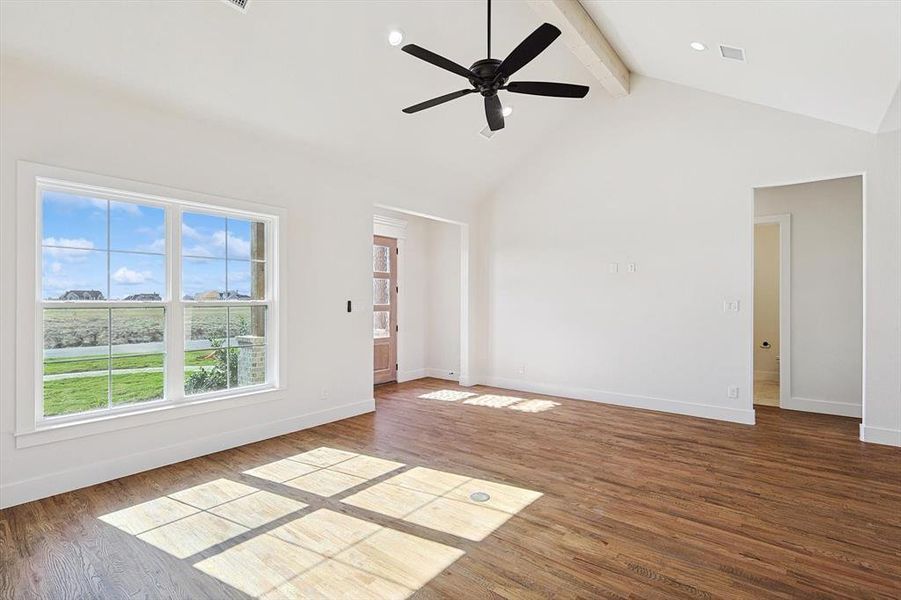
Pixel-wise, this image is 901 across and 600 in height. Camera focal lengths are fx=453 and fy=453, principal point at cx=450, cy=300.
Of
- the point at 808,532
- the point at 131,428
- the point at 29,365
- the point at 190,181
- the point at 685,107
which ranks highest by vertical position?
the point at 685,107

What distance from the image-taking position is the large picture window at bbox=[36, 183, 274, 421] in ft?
11.0

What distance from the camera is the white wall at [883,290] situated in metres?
4.28

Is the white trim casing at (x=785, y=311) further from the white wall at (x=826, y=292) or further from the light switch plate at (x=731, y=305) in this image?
the light switch plate at (x=731, y=305)

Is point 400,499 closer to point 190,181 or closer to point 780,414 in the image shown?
point 190,181

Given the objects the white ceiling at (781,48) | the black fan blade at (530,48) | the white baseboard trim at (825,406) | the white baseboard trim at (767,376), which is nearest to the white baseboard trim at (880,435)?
the white baseboard trim at (825,406)

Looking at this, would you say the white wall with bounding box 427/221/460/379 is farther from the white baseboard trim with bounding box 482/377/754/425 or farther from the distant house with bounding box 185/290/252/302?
the distant house with bounding box 185/290/252/302

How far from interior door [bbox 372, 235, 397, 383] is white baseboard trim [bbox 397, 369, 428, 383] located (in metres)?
0.08

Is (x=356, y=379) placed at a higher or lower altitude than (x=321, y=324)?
lower

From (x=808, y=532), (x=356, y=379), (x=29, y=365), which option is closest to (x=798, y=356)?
(x=808, y=532)

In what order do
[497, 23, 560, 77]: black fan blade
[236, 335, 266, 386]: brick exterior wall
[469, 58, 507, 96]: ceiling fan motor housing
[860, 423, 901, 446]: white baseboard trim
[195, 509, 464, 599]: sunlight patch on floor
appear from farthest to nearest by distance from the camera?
[236, 335, 266, 386]: brick exterior wall, [860, 423, 901, 446]: white baseboard trim, [469, 58, 507, 96]: ceiling fan motor housing, [497, 23, 560, 77]: black fan blade, [195, 509, 464, 599]: sunlight patch on floor

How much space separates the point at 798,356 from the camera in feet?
18.7

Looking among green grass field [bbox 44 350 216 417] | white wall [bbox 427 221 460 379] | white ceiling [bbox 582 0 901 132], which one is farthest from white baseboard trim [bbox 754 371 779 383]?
green grass field [bbox 44 350 216 417]

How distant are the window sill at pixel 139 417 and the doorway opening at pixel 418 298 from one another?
302cm

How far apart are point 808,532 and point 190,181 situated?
5.17 m
